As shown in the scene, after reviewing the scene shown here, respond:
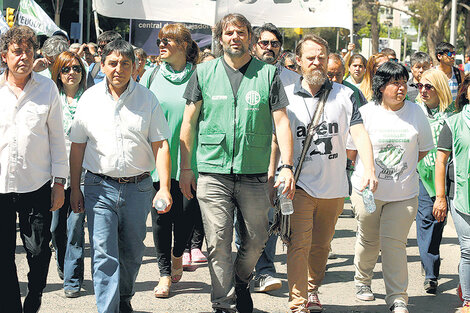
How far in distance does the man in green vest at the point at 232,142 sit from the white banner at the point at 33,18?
11.1 m

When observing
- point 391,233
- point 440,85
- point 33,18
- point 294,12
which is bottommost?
point 391,233

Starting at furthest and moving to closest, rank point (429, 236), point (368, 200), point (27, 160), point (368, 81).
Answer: point (368, 81), point (429, 236), point (368, 200), point (27, 160)

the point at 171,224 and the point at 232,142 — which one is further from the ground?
the point at 232,142

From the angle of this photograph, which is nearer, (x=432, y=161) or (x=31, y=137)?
(x=31, y=137)

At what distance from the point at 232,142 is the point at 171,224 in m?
1.39

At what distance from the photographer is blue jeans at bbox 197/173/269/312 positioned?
216 inches

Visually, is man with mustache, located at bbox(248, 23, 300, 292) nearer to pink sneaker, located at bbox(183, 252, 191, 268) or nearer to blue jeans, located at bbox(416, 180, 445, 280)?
pink sneaker, located at bbox(183, 252, 191, 268)

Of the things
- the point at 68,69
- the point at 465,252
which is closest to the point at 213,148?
the point at 68,69

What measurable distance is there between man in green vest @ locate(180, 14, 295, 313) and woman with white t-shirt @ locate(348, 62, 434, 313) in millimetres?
1017

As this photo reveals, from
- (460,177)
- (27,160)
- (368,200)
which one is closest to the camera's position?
(27,160)

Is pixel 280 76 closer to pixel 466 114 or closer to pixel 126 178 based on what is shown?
pixel 466 114

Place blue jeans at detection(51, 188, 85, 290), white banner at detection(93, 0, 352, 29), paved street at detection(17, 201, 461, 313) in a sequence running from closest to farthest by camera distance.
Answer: paved street at detection(17, 201, 461, 313) → blue jeans at detection(51, 188, 85, 290) → white banner at detection(93, 0, 352, 29)

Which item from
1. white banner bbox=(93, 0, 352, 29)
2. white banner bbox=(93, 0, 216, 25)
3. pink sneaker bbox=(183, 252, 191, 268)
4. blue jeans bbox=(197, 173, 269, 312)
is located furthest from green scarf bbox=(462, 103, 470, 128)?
white banner bbox=(93, 0, 216, 25)

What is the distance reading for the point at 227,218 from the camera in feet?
18.0
